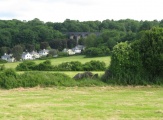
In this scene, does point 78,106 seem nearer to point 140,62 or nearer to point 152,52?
point 140,62

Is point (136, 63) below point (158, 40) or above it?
below

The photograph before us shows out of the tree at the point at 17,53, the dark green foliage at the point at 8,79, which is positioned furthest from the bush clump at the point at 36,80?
the tree at the point at 17,53

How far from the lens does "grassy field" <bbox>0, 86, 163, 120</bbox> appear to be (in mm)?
10648

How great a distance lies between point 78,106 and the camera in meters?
12.7

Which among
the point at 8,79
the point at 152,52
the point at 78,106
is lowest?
the point at 78,106

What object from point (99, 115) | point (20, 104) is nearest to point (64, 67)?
point (20, 104)

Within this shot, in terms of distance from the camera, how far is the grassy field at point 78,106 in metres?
10.6

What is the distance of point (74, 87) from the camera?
19766 millimetres

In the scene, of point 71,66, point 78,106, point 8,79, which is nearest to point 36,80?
point 8,79

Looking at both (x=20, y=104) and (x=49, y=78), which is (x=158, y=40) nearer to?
(x=49, y=78)

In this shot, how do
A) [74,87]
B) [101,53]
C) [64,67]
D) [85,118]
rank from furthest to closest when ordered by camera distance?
1. [101,53]
2. [64,67]
3. [74,87]
4. [85,118]

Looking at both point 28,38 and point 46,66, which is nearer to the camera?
point 46,66

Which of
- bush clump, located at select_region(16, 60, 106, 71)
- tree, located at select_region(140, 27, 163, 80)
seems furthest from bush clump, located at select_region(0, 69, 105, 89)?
bush clump, located at select_region(16, 60, 106, 71)

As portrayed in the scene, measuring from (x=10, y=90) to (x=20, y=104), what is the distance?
540 cm
